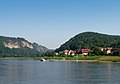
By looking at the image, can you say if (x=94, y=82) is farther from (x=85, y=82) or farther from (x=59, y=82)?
(x=59, y=82)

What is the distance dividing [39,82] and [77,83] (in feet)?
19.4

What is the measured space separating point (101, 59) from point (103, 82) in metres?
108

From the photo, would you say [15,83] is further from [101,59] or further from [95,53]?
[95,53]

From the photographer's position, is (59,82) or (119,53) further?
(119,53)

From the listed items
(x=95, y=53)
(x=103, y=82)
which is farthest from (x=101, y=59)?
(x=103, y=82)

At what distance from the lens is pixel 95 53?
194500 millimetres

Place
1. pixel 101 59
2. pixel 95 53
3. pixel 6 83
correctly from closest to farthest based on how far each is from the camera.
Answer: pixel 6 83 < pixel 101 59 < pixel 95 53

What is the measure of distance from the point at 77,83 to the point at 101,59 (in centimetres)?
10974

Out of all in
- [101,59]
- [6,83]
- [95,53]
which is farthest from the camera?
[95,53]

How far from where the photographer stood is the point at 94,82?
167 feet

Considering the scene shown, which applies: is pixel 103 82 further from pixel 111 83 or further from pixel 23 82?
pixel 23 82

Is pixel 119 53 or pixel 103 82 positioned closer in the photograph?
pixel 103 82

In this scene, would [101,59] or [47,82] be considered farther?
[101,59]

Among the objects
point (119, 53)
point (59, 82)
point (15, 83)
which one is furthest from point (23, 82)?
point (119, 53)
